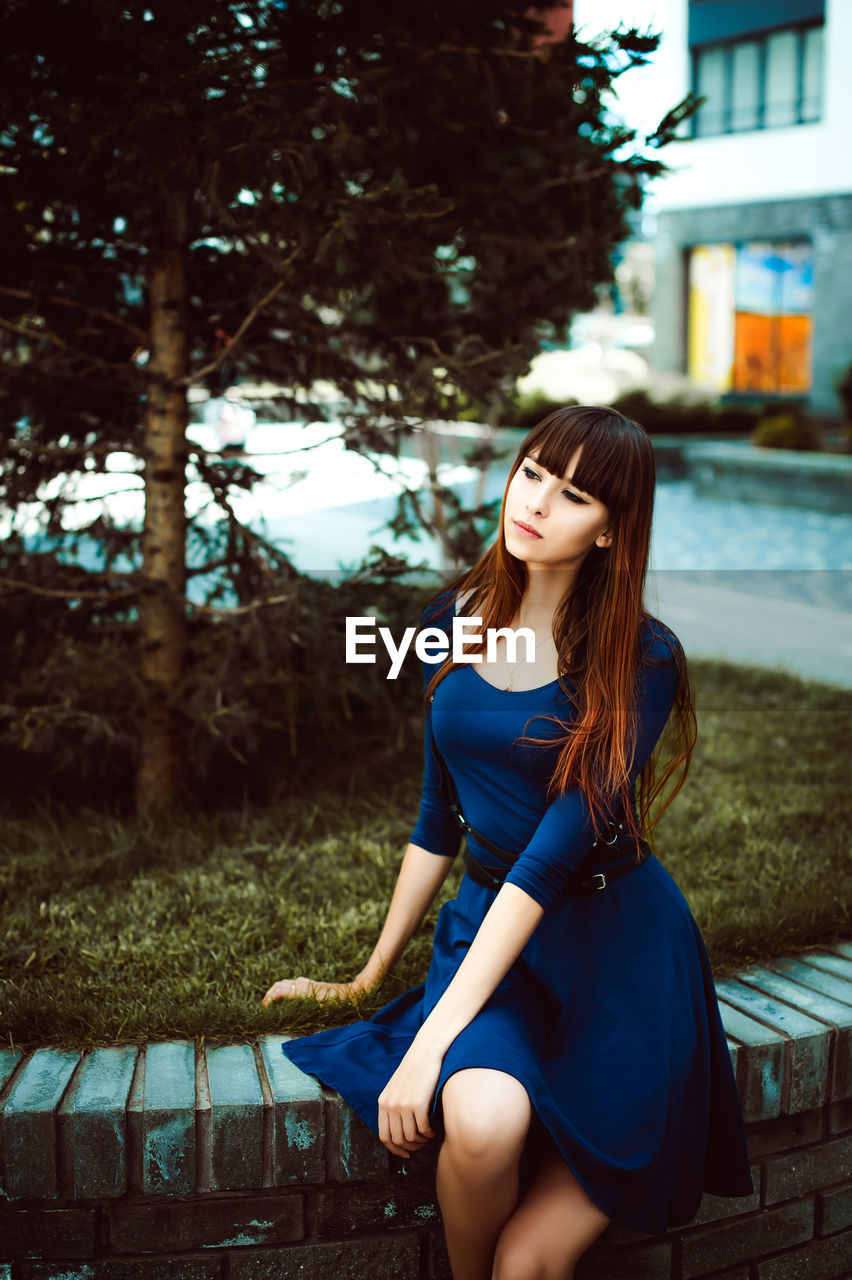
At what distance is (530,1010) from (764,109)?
21.3 meters

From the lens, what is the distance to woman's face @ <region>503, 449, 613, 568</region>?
6.91ft

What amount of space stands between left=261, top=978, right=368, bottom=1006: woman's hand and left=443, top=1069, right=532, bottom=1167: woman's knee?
1.91 feet

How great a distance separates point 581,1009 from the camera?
2018 mm

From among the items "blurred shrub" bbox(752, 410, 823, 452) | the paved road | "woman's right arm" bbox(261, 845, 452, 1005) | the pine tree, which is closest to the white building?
"blurred shrub" bbox(752, 410, 823, 452)

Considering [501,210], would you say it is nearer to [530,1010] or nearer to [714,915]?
[714,915]

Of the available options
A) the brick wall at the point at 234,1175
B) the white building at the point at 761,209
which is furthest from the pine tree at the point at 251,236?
the white building at the point at 761,209

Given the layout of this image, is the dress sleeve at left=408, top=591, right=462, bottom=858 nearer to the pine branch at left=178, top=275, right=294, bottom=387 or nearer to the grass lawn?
the grass lawn

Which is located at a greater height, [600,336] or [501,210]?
[600,336]

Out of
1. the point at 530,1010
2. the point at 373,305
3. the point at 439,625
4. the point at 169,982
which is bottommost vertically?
the point at 169,982

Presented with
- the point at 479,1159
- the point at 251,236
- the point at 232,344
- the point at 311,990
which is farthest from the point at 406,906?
the point at 251,236

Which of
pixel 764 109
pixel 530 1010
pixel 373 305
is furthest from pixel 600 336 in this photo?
pixel 530 1010

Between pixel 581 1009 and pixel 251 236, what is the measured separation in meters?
2.55

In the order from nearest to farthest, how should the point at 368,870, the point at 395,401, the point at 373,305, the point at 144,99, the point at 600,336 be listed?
1. the point at 144,99
2. the point at 368,870
3. the point at 395,401
4. the point at 373,305
5. the point at 600,336

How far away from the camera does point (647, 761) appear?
214 cm
